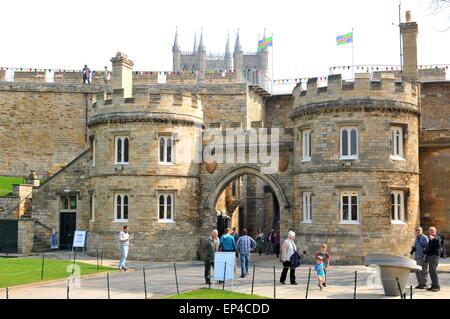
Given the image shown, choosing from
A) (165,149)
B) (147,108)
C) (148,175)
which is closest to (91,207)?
(148,175)

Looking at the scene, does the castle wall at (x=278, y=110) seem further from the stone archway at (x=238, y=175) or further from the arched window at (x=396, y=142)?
the arched window at (x=396, y=142)

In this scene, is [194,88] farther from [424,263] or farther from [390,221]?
[424,263]

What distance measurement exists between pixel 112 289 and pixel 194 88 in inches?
961

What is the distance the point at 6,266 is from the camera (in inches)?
950

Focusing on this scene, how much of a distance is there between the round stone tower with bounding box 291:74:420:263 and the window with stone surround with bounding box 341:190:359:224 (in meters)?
0.04

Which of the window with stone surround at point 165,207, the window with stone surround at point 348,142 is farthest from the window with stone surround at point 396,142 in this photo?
the window with stone surround at point 165,207

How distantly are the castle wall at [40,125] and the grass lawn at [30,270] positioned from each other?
1614cm

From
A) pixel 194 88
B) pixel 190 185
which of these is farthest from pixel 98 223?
pixel 194 88

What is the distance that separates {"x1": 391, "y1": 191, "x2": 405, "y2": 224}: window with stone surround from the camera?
82.9ft

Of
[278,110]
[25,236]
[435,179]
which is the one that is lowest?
[25,236]

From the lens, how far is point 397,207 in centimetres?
2536

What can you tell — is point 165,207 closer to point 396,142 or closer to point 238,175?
point 238,175

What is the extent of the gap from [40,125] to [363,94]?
25.0m

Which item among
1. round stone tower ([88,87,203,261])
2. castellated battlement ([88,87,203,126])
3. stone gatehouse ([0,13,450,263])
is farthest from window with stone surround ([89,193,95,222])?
castellated battlement ([88,87,203,126])
